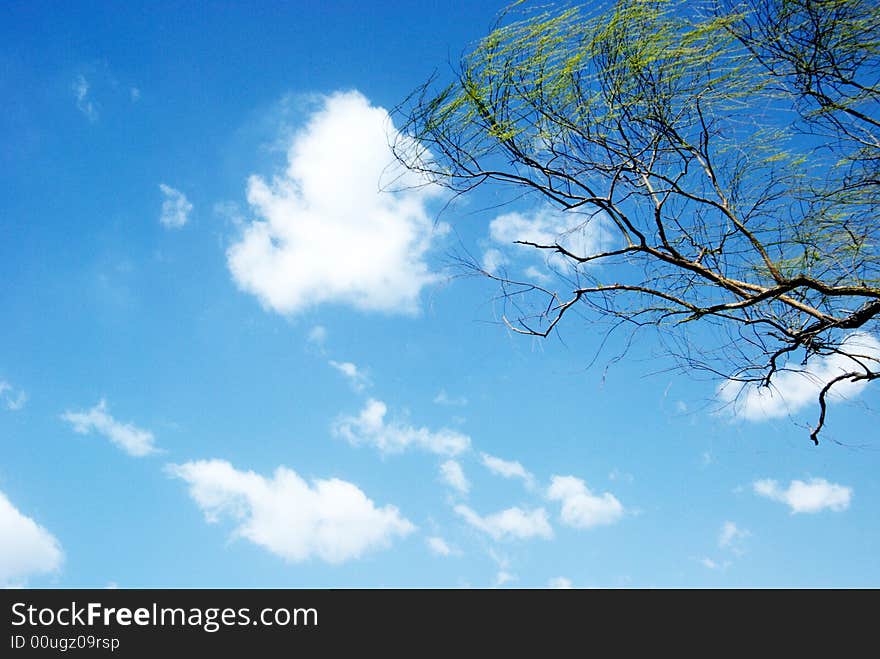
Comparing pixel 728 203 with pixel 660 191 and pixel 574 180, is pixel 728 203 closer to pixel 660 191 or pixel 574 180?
pixel 660 191

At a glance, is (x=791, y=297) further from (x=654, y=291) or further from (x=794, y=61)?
(x=794, y=61)

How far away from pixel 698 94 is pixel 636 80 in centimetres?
26

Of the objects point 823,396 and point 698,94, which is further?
point 823,396

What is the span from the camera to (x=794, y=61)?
2.81m

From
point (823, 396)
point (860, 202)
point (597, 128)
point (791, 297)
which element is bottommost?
point (823, 396)

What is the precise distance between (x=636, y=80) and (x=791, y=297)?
111cm

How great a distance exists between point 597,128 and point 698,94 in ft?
1.36

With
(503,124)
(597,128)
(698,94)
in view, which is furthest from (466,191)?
(698,94)

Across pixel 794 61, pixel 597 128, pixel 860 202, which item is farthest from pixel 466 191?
pixel 860 202

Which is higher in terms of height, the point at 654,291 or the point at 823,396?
the point at 654,291

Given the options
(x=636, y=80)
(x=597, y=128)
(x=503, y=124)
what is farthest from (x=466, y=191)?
(x=636, y=80)

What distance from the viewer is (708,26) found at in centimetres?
279

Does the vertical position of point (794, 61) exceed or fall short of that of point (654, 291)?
it exceeds it

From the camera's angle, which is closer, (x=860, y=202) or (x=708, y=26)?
(x=708, y=26)
